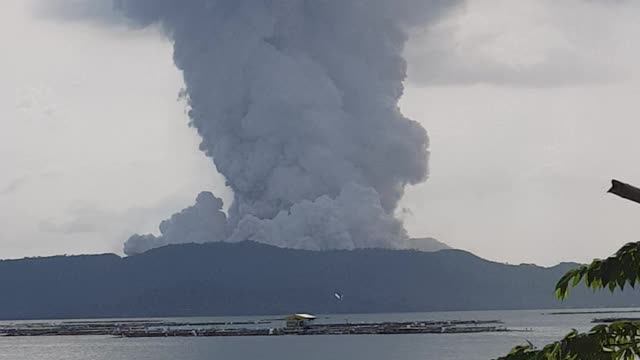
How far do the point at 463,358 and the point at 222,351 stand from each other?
120 feet

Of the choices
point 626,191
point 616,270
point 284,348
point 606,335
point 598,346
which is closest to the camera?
point 626,191

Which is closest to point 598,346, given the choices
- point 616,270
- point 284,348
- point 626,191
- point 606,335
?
point 606,335

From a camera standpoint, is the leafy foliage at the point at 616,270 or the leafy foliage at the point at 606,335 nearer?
the leafy foliage at the point at 606,335

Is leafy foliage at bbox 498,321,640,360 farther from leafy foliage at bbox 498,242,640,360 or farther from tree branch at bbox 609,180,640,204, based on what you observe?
tree branch at bbox 609,180,640,204

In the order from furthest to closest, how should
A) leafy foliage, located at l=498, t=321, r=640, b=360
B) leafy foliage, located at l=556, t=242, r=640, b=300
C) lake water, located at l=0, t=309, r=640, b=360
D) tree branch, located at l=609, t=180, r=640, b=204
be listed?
lake water, located at l=0, t=309, r=640, b=360, leafy foliage, located at l=556, t=242, r=640, b=300, leafy foliage, located at l=498, t=321, r=640, b=360, tree branch, located at l=609, t=180, r=640, b=204

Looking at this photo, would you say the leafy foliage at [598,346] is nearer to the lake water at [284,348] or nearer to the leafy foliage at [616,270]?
the leafy foliage at [616,270]

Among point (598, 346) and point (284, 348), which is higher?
point (284, 348)

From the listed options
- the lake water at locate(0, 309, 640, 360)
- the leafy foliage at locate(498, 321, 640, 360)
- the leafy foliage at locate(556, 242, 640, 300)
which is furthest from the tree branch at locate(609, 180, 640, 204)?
the lake water at locate(0, 309, 640, 360)

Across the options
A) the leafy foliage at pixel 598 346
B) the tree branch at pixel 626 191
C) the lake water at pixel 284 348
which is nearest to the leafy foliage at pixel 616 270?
the leafy foliage at pixel 598 346

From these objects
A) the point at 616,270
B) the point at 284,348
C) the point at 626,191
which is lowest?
the point at 616,270

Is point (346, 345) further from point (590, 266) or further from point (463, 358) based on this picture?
point (590, 266)

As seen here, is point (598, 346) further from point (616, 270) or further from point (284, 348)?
point (284, 348)

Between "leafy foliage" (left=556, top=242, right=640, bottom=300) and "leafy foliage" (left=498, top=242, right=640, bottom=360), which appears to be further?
"leafy foliage" (left=556, top=242, right=640, bottom=300)

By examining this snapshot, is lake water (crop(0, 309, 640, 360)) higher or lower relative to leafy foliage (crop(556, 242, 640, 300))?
higher
